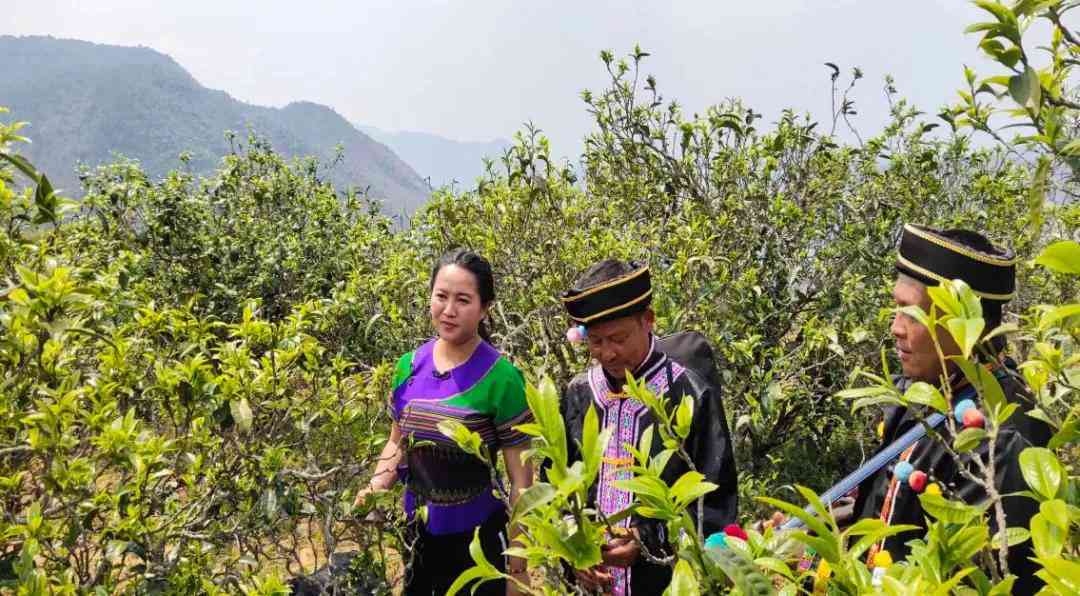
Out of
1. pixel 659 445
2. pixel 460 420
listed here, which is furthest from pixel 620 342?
pixel 460 420

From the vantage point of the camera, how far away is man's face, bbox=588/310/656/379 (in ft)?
7.23

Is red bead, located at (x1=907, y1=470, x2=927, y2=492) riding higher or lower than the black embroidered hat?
lower

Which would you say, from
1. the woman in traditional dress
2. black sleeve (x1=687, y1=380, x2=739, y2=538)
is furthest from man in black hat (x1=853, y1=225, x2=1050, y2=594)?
the woman in traditional dress

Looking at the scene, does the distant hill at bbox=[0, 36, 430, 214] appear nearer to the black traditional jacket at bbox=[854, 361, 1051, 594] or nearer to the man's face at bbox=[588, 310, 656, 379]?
the man's face at bbox=[588, 310, 656, 379]

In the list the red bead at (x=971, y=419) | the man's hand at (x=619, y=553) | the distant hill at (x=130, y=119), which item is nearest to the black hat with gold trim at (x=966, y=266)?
the red bead at (x=971, y=419)

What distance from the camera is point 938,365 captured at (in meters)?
1.61

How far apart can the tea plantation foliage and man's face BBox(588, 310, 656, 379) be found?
2.52 ft

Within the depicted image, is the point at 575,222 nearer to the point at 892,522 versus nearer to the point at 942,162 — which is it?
the point at 942,162

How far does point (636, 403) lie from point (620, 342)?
0.24 metres

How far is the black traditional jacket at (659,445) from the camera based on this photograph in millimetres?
2135

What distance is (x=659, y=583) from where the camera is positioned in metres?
2.23

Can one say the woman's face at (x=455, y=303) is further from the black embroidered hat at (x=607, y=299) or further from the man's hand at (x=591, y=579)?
the man's hand at (x=591, y=579)

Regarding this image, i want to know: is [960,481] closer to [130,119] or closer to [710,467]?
[710,467]

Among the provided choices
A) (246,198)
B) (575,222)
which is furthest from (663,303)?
(246,198)
